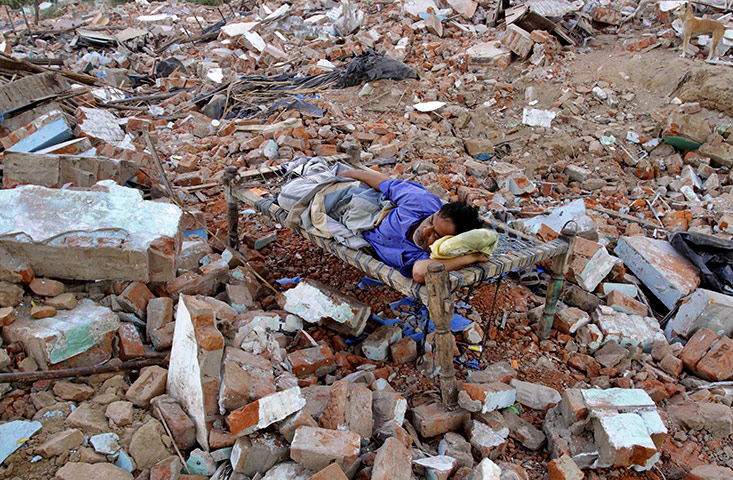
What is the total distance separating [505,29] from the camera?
31.5 ft

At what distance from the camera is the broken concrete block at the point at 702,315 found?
3.46 meters

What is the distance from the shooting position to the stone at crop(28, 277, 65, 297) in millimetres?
2814

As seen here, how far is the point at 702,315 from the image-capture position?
353 centimetres

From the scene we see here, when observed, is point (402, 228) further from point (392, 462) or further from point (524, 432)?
point (392, 462)

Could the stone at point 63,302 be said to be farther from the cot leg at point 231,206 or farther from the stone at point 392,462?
the stone at point 392,462

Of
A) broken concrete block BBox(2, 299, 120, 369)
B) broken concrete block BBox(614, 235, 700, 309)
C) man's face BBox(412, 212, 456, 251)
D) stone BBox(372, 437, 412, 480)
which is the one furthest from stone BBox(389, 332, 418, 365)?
broken concrete block BBox(614, 235, 700, 309)

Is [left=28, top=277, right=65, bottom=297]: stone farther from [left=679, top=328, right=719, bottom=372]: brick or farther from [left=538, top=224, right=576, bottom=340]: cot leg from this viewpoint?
[left=679, top=328, right=719, bottom=372]: brick

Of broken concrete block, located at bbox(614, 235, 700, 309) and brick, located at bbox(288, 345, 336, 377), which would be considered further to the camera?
broken concrete block, located at bbox(614, 235, 700, 309)

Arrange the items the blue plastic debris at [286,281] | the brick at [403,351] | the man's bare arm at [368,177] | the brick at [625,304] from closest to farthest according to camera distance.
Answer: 1. the brick at [403,351]
2. the brick at [625,304]
3. the man's bare arm at [368,177]
4. the blue plastic debris at [286,281]

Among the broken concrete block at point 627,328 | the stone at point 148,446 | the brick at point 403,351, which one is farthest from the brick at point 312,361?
the broken concrete block at point 627,328

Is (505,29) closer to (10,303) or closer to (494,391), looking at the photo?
(494,391)

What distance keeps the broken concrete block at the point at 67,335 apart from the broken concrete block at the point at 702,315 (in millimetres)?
3941

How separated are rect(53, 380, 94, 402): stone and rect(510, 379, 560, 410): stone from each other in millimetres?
2403

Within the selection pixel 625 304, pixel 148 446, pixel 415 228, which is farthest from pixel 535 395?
pixel 148 446
